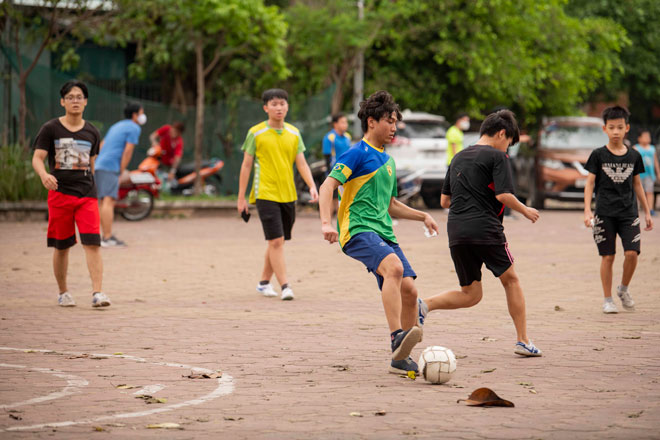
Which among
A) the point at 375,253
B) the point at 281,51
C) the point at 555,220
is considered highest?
the point at 281,51

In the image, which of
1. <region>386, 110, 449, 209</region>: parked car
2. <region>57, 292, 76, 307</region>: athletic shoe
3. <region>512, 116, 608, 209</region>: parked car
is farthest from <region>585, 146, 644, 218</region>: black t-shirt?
<region>512, 116, 608, 209</region>: parked car

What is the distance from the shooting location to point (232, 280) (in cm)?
1141

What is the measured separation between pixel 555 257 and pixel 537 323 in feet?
17.7

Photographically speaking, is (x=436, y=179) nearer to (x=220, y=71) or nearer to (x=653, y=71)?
(x=220, y=71)

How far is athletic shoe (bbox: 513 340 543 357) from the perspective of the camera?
271 inches

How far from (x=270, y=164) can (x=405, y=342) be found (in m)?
4.14

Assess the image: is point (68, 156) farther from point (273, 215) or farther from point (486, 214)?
point (486, 214)

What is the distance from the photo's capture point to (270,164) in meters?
10.0

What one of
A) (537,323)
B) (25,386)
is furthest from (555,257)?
(25,386)

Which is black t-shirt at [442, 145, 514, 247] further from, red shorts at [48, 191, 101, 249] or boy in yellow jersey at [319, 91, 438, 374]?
red shorts at [48, 191, 101, 249]

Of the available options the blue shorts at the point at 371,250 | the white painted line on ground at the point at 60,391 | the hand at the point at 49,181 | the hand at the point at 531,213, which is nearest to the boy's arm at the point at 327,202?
the blue shorts at the point at 371,250

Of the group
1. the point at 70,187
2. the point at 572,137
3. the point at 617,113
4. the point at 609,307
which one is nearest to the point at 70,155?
the point at 70,187

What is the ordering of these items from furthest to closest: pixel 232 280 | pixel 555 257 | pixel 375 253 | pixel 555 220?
pixel 555 220, pixel 555 257, pixel 232 280, pixel 375 253

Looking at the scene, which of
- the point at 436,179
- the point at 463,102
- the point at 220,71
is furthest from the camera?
the point at 463,102
